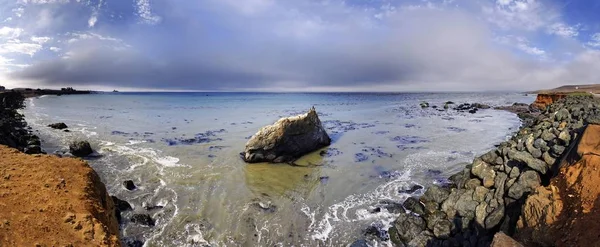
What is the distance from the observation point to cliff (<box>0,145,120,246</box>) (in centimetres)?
550

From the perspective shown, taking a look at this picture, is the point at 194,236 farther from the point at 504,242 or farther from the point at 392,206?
the point at 504,242

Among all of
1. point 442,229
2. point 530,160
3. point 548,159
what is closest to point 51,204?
point 442,229

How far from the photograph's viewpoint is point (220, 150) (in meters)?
22.5

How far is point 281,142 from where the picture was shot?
764 inches

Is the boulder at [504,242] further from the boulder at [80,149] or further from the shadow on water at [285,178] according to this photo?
the boulder at [80,149]

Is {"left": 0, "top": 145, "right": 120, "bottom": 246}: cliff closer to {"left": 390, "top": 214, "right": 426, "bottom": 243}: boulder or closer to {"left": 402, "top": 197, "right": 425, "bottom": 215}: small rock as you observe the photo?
{"left": 390, "top": 214, "right": 426, "bottom": 243}: boulder

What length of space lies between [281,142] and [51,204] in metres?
13.8

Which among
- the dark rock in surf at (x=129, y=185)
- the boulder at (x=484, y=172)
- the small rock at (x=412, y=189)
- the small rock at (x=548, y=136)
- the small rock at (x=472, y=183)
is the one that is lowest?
the small rock at (x=412, y=189)

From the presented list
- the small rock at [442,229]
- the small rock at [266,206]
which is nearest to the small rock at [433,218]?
the small rock at [442,229]

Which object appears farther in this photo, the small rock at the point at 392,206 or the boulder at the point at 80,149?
the boulder at the point at 80,149

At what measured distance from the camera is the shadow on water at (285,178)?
1445cm

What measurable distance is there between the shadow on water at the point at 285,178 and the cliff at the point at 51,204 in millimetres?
7553

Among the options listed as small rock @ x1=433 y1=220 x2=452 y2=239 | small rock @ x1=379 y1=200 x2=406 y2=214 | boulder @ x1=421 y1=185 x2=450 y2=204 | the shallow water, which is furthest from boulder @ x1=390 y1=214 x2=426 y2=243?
boulder @ x1=421 y1=185 x2=450 y2=204

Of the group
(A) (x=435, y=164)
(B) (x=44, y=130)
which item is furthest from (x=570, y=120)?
(B) (x=44, y=130)
